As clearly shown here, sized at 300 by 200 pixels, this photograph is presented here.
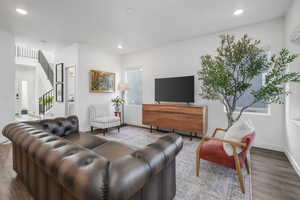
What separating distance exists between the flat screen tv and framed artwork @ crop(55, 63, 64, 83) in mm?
3332

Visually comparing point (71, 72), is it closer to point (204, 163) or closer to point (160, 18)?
point (160, 18)

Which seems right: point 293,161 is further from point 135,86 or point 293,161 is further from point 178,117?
point 135,86

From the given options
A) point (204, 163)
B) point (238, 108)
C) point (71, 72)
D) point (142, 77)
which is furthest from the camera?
point (142, 77)

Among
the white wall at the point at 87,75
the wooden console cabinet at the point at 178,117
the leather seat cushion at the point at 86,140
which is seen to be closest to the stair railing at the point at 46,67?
the white wall at the point at 87,75

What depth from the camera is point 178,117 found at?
3789 mm

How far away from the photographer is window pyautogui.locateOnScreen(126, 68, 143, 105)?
5.29 metres

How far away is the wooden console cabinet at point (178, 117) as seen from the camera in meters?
3.46

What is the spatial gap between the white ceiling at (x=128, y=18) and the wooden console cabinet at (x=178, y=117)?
2.00 meters

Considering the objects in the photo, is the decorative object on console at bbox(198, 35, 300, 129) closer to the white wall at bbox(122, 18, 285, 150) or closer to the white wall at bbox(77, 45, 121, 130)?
the white wall at bbox(122, 18, 285, 150)

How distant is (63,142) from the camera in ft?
3.84

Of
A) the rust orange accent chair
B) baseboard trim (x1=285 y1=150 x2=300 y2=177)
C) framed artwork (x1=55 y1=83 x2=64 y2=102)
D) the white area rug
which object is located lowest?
the white area rug

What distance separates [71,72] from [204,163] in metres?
4.75

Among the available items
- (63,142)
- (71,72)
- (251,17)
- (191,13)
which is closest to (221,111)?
(251,17)

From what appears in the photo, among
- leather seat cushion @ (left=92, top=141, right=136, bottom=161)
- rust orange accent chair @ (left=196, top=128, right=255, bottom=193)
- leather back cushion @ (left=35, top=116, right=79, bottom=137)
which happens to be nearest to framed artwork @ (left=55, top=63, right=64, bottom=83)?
leather back cushion @ (left=35, top=116, right=79, bottom=137)
